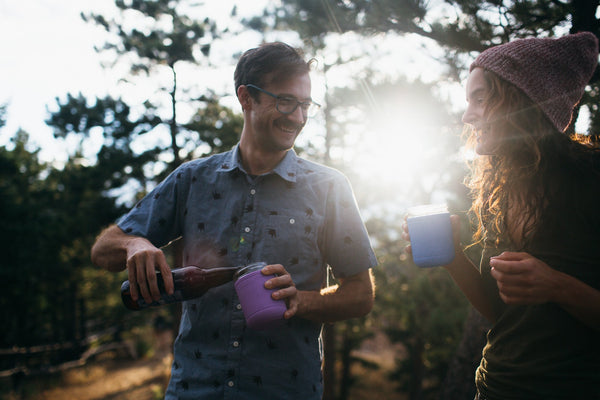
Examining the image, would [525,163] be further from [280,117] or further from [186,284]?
[186,284]

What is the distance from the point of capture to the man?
5.32 ft

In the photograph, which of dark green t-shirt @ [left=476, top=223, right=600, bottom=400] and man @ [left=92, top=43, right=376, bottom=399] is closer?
dark green t-shirt @ [left=476, top=223, right=600, bottom=400]

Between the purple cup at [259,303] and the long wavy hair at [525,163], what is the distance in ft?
3.01

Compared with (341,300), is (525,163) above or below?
above

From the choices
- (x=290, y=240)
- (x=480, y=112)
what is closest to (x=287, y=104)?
(x=290, y=240)

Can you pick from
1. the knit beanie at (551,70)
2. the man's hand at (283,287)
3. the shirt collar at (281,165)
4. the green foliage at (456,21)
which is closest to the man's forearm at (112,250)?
the shirt collar at (281,165)

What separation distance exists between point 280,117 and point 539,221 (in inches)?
48.4

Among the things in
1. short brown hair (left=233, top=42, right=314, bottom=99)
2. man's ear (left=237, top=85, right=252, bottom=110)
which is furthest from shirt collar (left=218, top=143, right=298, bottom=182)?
short brown hair (left=233, top=42, right=314, bottom=99)

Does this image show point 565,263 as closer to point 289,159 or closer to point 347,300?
point 347,300

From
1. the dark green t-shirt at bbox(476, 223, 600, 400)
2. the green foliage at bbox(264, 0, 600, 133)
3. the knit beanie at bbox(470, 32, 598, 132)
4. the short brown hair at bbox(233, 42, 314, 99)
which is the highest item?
the green foliage at bbox(264, 0, 600, 133)

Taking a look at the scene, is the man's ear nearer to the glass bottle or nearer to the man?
the man

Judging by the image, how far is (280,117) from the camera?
193 centimetres

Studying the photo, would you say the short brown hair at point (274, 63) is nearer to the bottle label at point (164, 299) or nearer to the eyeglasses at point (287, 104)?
the eyeglasses at point (287, 104)

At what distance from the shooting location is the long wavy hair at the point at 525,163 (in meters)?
1.29
